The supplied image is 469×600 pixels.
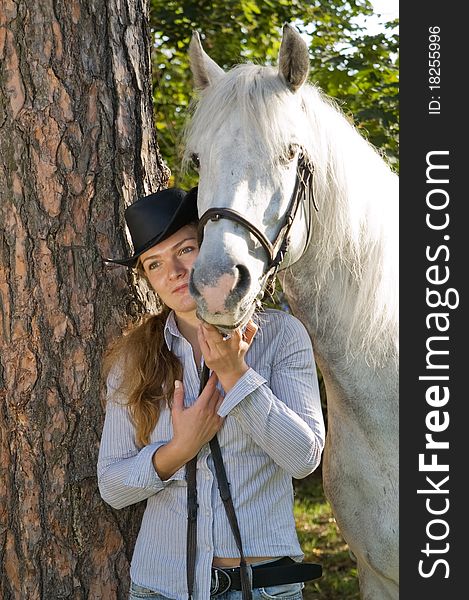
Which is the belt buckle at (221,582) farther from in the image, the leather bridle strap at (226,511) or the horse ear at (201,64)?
the horse ear at (201,64)

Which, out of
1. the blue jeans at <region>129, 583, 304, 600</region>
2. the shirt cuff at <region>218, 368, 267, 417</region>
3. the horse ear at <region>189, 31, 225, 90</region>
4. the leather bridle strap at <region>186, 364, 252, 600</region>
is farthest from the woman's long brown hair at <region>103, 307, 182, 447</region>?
the horse ear at <region>189, 31, 225, 90</region>

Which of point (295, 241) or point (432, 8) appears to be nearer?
point (295, 241)

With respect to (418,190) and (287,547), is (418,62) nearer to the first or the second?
(418,190)

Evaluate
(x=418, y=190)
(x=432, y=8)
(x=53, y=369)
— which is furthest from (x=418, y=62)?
(x=53, y=369)

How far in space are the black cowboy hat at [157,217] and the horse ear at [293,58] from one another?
47cm

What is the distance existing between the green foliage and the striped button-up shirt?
227 centimetres

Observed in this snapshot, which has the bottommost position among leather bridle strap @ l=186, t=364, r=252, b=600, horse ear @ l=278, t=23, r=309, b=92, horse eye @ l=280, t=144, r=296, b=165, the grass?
the grass

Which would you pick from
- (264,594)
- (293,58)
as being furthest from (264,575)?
(293,58)

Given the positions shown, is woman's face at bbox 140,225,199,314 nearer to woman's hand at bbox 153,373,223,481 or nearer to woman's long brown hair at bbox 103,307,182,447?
woman's long brown hair at bbox 103,307,182,447

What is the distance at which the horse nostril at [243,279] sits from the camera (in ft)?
6.87

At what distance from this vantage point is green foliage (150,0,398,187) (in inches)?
184

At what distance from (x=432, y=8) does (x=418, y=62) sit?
19 centimetres

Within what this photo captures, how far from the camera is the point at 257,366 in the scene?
237cm

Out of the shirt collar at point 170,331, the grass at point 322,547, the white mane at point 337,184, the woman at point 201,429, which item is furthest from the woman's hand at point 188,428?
the grass at point 322,547
